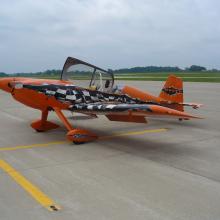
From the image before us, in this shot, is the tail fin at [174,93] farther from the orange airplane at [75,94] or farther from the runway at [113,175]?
the orange airplane at [75,94]

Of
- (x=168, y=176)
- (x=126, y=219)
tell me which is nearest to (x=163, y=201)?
(x=126, y=219)

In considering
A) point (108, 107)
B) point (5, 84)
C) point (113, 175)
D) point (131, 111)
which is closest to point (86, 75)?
point (108, 107)

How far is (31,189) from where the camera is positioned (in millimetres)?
3994

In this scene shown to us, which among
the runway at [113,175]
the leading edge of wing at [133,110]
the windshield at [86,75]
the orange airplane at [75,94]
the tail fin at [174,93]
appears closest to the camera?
the runway at [113,175]

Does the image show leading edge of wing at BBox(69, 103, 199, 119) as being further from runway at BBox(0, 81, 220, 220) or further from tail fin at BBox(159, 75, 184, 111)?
tail fin at BBox(159, 75, 184, 111)

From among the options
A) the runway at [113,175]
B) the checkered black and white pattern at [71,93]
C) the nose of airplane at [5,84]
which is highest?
the nose of airplane at [5,84]

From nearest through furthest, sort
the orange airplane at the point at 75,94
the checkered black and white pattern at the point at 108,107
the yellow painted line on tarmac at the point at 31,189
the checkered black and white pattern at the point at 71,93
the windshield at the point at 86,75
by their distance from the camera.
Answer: the yellow painted line on tarmac at the point at 31,189 < the checkered black and white pattern at the point at 108,107 < the orange airplane at the point at 75,94 < the checkered black and white pattern at the point at 71,93 < the windshield at the point at 86,75

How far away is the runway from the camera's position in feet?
11.1

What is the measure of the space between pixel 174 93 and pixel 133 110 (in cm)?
343

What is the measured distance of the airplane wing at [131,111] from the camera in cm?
538

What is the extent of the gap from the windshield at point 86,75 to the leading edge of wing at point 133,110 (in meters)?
0.70

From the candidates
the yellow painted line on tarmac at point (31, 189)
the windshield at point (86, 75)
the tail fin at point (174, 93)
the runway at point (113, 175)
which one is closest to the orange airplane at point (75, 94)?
the windshield at point (86, 75)

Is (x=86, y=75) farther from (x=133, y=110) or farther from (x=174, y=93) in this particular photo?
(x=174, y=93)

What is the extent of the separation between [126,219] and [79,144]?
3488mm
